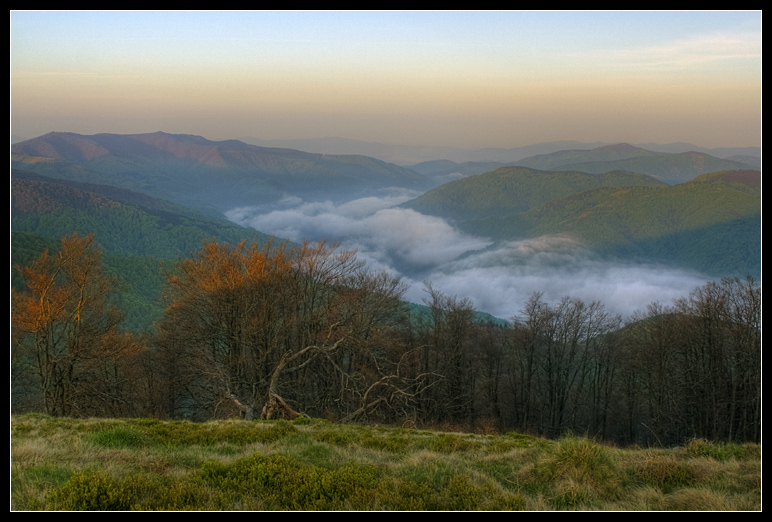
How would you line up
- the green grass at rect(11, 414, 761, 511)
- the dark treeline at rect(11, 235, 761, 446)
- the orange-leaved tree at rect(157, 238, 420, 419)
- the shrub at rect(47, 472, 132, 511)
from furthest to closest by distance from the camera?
the dark treeline at rect(11, 235, 761, 446), the orange-leaved tree at rect(157, 238, 420, 419), the green grass at rect(11, 414, 761, 511), the shrub at rect(47, 472, 132, 511)

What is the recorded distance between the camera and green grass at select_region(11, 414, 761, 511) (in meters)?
5.88

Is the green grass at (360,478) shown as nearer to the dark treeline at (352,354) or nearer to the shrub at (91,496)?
the shrub at (91,496)

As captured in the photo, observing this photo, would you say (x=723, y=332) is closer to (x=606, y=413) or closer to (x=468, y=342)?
(x=606, y=413)

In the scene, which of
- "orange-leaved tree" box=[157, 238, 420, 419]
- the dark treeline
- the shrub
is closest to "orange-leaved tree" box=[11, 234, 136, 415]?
the dark treeline

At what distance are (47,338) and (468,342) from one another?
112 feet

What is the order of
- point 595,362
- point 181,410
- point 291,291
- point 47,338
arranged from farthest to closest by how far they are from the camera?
point 595,362 → point 181,410 → point 291,291 → point 47,338

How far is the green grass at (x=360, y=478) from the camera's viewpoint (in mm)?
5883

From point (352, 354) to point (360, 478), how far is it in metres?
23.0

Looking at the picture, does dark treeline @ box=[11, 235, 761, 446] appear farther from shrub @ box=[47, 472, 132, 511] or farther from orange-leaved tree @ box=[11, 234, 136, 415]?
shrub @ box=[47, 472, 132, 511]

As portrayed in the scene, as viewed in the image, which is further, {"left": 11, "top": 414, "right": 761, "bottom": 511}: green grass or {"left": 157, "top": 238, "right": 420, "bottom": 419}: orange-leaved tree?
{"left": 157, "top": 238, "right": 420, "bottom": 419}: orange-leaved tree

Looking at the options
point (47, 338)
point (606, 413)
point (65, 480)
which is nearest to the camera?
point (65, 480)

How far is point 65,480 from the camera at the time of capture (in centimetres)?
633

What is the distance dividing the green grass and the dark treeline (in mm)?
3926
